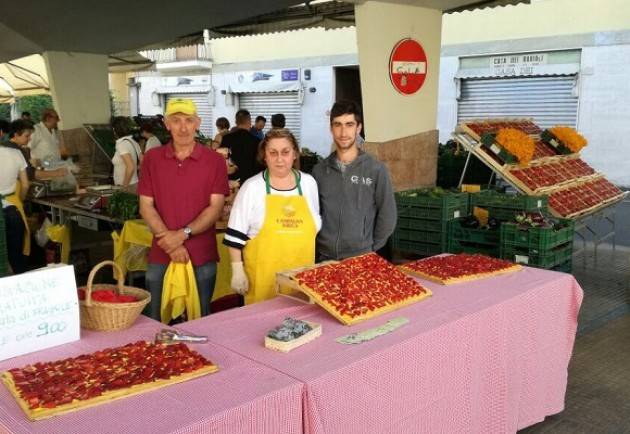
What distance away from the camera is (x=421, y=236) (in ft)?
22.1

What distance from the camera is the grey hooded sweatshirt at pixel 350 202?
3.84m

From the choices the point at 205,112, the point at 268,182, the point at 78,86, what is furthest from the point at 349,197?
the point at 205,112

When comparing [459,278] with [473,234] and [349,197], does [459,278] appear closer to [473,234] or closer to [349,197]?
[349,197]

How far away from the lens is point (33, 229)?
24.9 feet

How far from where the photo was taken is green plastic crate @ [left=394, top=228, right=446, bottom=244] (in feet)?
21.5

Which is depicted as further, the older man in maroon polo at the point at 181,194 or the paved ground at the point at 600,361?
the paved ground at the point at 600,361

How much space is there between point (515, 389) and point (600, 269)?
16.5 feet

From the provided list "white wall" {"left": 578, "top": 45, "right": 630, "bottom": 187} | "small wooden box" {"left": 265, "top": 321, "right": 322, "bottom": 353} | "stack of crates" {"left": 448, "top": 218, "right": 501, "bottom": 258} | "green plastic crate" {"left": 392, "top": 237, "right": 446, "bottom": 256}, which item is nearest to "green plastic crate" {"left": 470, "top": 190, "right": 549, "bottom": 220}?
"stack of crates" {"left": 448, "top": 218, "right": 501, "bottom": 258}

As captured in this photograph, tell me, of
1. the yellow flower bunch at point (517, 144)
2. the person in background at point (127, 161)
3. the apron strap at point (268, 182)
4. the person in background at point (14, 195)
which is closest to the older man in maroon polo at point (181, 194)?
the apron strap at point (268, 182)

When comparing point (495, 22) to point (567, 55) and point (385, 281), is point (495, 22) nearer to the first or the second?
point (567, 55)

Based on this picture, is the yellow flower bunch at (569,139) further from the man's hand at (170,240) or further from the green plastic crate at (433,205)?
the man's hand at (170,240)

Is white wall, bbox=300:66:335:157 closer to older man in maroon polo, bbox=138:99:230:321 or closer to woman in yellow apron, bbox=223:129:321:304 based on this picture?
older man in maroon polo, bbox=138:99:230:321

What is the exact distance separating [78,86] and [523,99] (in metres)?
11.9

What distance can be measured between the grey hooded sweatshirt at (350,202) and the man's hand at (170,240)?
2.86ft
